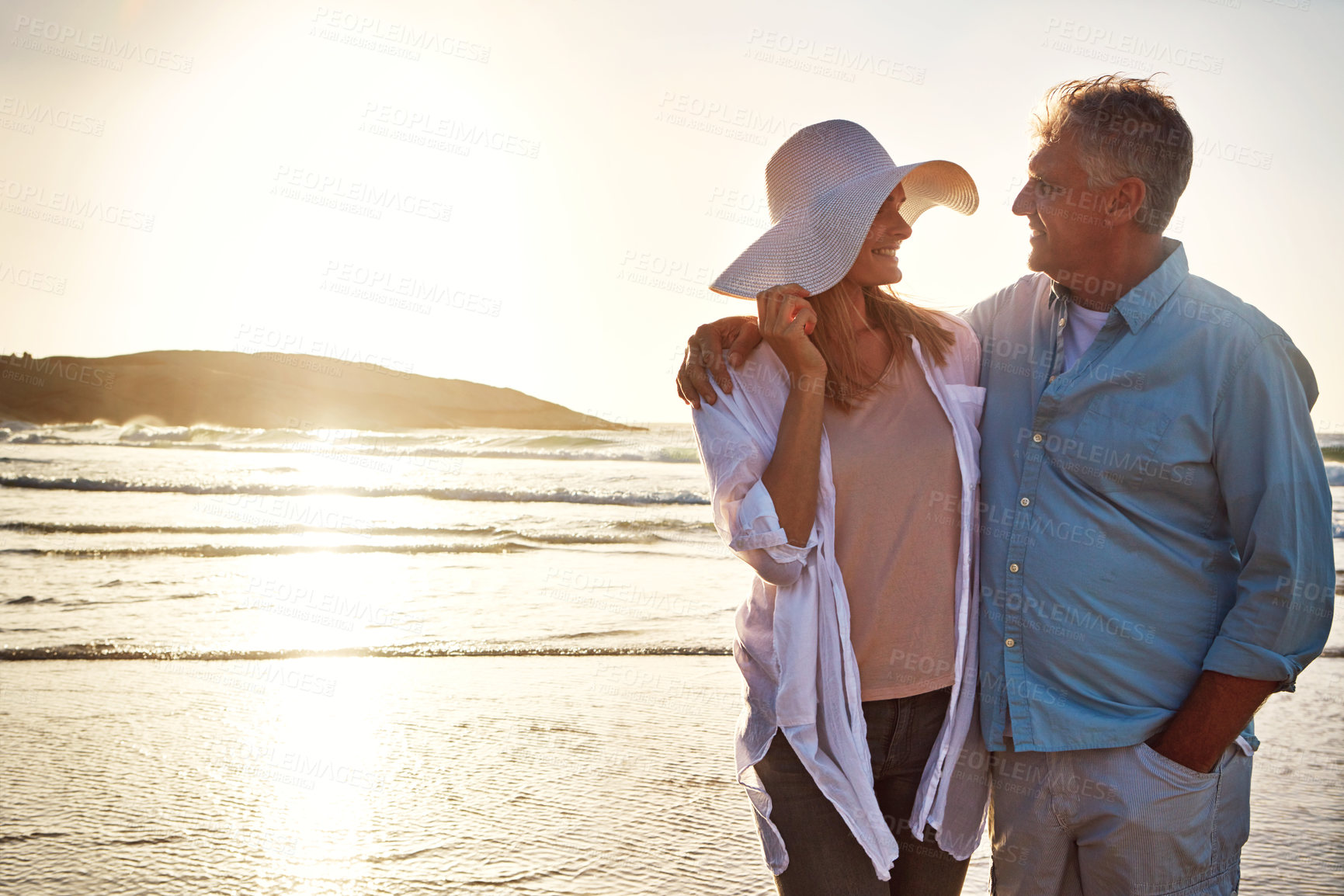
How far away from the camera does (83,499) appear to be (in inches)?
520

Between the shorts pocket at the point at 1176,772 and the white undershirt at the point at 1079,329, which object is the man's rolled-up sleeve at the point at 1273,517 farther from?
the white undershirt at the point at 1079,329

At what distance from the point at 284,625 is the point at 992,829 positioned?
553 centimetres

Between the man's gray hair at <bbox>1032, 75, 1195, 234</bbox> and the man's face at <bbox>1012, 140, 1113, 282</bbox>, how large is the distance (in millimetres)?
27

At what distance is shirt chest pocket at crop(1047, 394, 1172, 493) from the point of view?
6.26 feet

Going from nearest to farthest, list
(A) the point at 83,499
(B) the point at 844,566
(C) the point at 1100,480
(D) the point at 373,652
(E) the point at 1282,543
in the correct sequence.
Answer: (E) the point at 1282,543 < (C) the point at 1100,480 < (B) the point at 844,566 < (D) the point at 373,652 < (A) the point at 83,499

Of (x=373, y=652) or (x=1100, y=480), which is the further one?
(x=373, y=652)

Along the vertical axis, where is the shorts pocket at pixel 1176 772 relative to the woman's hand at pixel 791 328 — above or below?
below

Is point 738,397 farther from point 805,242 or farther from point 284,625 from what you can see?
point 284,625

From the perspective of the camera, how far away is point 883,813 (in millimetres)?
2160

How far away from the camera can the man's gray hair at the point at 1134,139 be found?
2006mm

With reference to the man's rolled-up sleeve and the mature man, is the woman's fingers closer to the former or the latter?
the mature man

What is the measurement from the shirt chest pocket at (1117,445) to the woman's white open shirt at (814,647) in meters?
0.25

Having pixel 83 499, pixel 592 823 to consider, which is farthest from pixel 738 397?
pixel 83 499

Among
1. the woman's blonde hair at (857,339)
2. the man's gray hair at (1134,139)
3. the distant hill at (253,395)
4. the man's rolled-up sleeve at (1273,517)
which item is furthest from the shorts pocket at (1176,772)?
the distant hill at (253,395)
